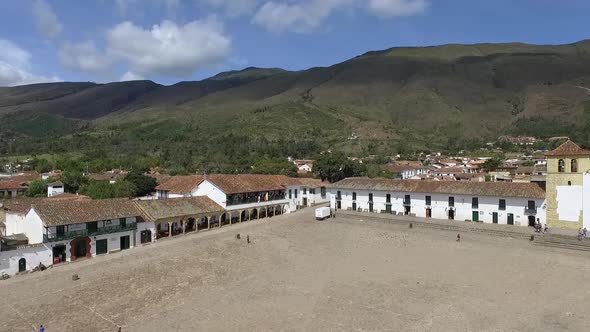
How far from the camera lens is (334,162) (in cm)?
6009

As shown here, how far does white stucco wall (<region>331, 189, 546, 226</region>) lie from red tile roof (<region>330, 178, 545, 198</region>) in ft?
1.41

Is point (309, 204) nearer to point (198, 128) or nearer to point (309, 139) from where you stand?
point (309, 139)

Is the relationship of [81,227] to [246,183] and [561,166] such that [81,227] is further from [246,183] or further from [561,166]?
[561,166]

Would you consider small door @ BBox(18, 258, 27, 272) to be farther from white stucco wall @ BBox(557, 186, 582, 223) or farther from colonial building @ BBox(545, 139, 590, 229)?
white stucco wall @ BBox(557, 186, 582, 223)

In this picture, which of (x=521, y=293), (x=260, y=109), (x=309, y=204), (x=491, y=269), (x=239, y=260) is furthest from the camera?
(x=260, y=109)

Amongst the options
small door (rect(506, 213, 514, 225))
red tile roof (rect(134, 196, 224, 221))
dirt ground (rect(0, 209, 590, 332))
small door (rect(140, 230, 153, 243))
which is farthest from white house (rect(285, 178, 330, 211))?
small door (rect(506, 213, 514, 225))

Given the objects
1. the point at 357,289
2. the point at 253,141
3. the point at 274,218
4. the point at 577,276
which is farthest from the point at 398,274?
the point at 253,141

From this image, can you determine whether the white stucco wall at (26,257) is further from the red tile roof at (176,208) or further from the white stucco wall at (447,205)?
the white stucco wall at (447,205)

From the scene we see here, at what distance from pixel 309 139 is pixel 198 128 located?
46700 millimetres

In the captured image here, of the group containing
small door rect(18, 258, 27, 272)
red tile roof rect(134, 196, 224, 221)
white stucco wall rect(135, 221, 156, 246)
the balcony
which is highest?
red tile roof rect(134, 196, 224, 221)

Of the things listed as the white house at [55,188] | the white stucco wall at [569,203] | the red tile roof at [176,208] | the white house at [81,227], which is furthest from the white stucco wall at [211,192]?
the white stucco wall at [569,203]

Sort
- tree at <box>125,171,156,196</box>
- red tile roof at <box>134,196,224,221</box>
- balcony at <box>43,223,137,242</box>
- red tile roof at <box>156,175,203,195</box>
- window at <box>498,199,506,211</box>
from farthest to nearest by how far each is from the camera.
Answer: tree at <box>125,171,156,196</box> < red tile roof at <box>156,175,203,195</box> < window at <box>498,199,506,211</box> < red tile roof at <box>134,196,224,221</box> < balcony at <box>43,223,137,242</box>

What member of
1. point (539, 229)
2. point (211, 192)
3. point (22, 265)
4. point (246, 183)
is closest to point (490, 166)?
point (539, 229)

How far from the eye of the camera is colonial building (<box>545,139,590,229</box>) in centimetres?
3275
